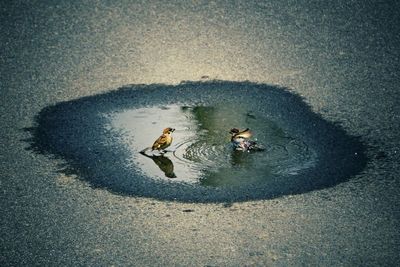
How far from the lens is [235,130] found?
666 centimetres

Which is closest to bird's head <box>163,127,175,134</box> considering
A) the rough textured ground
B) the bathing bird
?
the bathing bird

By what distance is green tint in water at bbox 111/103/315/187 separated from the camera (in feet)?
20.0

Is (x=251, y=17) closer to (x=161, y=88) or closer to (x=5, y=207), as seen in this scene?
(x=161, y=88)

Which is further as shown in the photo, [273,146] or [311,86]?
[311,86]

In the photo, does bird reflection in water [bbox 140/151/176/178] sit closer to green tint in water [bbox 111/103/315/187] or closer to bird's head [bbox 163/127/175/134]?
green tint in water [bbox 111/103/315/187]

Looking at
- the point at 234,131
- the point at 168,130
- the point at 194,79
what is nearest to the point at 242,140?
the point at 234,131

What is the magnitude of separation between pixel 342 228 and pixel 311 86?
322 centimetres

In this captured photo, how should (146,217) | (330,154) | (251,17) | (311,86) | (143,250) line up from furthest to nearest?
1. (251,17)
2. (311,86)
3. (330,154)
4. (146,217)
5. (143,250)

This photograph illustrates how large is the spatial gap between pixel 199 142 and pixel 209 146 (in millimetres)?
166

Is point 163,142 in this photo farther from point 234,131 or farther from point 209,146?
point 234,131

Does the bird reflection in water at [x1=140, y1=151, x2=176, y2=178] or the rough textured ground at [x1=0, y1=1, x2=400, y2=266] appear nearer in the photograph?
the rough textured ground at [x1=0, y1=1, x2=400, y2=266]

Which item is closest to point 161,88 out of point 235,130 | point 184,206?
point 235,130

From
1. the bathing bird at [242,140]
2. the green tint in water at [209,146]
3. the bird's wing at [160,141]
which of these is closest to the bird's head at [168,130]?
the bird's wing at [160,141]

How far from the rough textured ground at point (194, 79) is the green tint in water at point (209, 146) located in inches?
22.8
